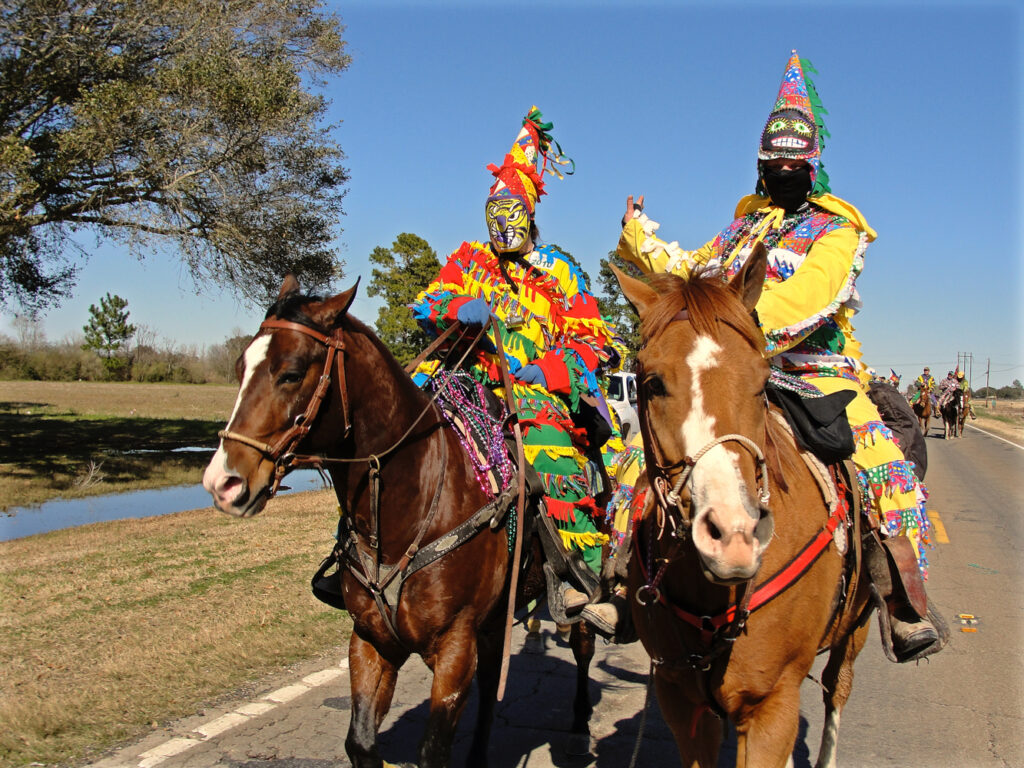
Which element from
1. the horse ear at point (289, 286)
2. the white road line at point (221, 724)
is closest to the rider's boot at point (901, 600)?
the horse ear at point (289, 286)

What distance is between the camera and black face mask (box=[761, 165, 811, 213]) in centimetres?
393

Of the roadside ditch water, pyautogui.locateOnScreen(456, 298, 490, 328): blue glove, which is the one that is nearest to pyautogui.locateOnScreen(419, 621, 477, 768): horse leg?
pyautogui.locateOnScreen(456, 298, 490, 328): blue glove

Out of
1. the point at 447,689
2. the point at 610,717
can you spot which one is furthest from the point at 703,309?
the point at 610,717

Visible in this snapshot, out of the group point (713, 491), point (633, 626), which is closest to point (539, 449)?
point (633, 626)

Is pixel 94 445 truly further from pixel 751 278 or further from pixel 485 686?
pixel 751 278

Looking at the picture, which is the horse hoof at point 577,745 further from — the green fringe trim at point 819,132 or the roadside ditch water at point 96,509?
the roadside ditch water at point 96,509

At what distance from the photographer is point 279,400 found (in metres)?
3.13

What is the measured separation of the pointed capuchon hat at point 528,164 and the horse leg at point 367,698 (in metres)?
2.82

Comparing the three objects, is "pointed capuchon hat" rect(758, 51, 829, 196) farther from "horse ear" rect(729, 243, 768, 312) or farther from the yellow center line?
the yellow center line

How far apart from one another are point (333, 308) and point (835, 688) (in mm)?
3361

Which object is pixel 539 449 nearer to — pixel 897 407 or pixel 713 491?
pixel 897 407

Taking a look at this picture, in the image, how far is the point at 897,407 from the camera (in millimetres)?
4293

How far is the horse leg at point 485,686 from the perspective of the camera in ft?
14.2

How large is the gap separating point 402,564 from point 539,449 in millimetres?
1212
